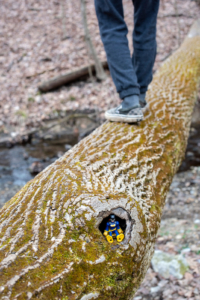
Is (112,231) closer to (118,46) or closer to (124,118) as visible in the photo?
(124,118)

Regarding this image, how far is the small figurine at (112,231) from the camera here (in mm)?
1190

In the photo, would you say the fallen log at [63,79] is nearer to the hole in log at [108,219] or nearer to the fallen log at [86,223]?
the fallen log at [86,223]

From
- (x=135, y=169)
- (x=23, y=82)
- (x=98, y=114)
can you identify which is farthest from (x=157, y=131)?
(x=23, y=82)

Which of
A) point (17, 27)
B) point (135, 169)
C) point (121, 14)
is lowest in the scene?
point (135, 169)

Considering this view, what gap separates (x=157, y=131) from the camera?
232cm

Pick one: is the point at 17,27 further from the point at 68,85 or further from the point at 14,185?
the point at 14,185

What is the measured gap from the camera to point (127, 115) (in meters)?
2.21

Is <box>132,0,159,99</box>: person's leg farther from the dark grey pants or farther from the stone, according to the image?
the stone

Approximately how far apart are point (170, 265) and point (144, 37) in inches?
89.5

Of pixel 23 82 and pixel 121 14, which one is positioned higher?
pixel 121 14

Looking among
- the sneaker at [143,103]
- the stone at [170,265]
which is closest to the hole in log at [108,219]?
the stone at [170,265]

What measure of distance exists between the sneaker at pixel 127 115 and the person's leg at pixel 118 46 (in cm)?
17

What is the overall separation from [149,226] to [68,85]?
Result: 6.08m

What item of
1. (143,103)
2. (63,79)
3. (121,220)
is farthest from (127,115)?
(63,79)
